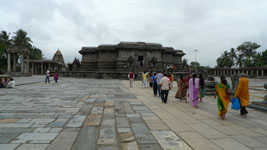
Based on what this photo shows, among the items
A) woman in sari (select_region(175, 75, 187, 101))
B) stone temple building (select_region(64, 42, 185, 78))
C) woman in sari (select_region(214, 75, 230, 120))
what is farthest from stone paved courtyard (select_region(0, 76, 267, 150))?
stone temple building (select_region(64, 42, 185, 78))

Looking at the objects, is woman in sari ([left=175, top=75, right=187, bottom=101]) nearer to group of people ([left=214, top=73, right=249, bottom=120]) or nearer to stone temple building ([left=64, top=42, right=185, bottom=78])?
group of people ([left=214, top=73, right=249, bottom=120])

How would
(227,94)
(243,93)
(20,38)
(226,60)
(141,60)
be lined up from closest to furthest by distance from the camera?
(227,94)
(243,93)
(141,60)
(20,38)
(226,60)

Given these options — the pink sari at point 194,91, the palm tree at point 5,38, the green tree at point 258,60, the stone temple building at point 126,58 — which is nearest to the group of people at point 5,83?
the pink sari at point 194,91

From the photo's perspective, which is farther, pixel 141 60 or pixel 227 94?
pixel 141 60

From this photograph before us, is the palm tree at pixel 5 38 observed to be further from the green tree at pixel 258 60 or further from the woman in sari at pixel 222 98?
the green tree at pixel 258 60

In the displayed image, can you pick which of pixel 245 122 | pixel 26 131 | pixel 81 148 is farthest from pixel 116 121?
pixel 245 122

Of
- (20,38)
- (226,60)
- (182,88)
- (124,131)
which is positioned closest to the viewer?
(124,131)

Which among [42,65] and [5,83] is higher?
[42,65]

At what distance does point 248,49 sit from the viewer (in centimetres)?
5175

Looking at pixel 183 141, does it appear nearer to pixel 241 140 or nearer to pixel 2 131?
pixel 241 140

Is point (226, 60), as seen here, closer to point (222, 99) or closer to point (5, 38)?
point (222, 99)

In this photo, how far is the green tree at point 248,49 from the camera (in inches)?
2002

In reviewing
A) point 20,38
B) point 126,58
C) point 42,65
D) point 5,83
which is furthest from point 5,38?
point 5,83

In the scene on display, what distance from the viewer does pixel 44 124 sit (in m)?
4.17
